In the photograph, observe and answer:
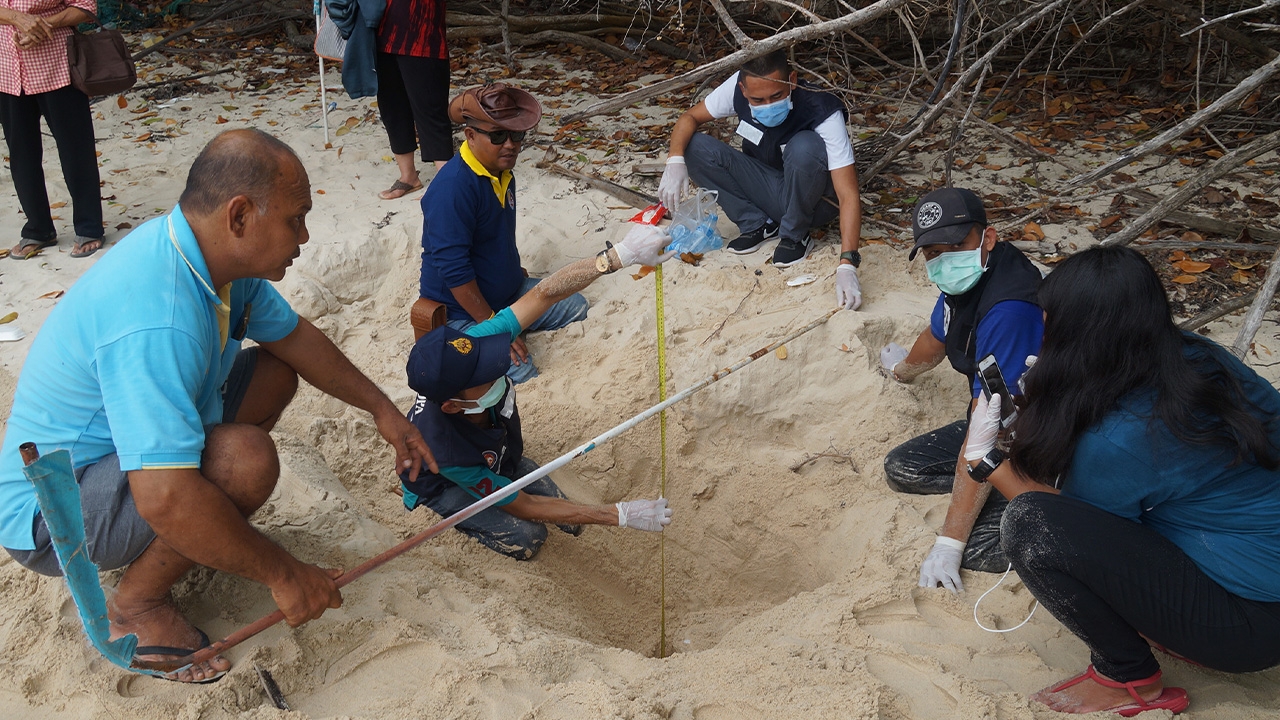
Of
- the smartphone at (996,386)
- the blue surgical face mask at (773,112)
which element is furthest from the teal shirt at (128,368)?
the blue surgical face mask at (773,112)

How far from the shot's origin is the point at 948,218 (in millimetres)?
2705

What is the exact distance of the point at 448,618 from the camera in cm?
242

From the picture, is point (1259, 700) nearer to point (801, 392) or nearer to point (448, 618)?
point (801, 392)

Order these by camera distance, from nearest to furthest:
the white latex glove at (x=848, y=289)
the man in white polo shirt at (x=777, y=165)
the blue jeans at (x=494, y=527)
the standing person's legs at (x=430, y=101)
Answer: the blue jeans at (x=494, y=527) < the white latex glove at (x=848, y=289) < the man in white polo shirt at (x=777, y=165) < the standing person's legs at (x=430, y=101)

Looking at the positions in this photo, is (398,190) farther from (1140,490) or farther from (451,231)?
(1140,490)

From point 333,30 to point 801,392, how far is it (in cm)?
343

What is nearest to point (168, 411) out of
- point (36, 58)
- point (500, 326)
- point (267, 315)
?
point (267, 315)

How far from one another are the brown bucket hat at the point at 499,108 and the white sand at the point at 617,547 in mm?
987

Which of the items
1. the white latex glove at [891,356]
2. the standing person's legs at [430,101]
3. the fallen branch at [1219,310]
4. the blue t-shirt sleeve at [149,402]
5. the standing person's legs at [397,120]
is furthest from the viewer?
the standing person's legs at [397,120]

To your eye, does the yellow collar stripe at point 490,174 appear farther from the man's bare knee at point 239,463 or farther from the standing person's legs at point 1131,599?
the standing person's legs at point 1131,599

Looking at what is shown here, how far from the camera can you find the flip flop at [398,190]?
4855 mm

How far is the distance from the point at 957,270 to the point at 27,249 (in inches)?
172

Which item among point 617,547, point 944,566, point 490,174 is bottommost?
point 617,547

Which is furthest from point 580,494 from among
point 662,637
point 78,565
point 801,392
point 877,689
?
point 78,565
